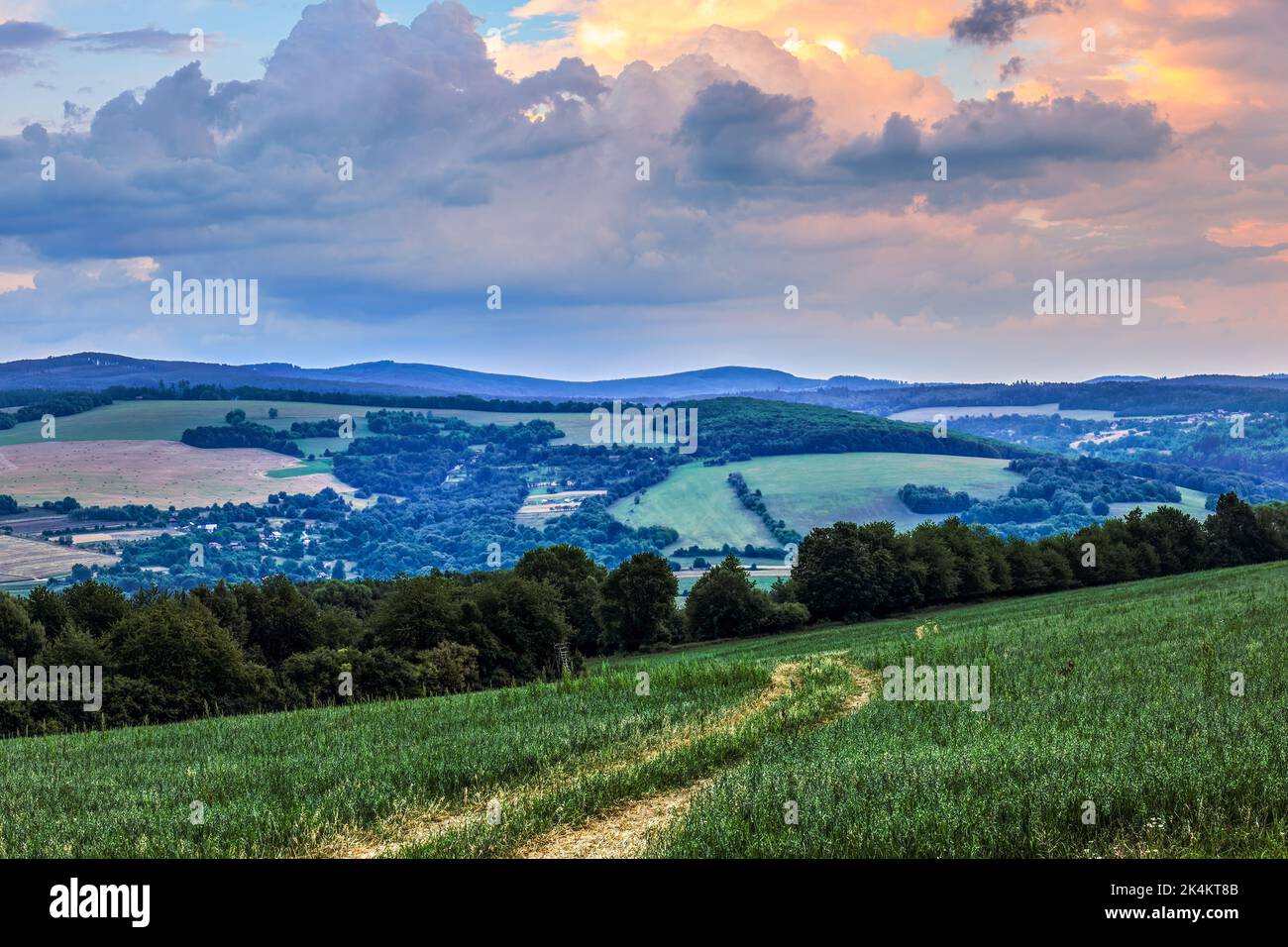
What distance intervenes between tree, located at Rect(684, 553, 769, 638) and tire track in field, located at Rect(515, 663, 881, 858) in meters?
77.4

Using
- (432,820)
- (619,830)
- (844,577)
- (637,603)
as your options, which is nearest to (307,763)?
(432,820)

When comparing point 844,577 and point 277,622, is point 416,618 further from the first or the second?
point 844,577

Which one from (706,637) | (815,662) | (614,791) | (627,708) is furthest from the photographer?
(706,637)

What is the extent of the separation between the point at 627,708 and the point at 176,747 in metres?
12.6

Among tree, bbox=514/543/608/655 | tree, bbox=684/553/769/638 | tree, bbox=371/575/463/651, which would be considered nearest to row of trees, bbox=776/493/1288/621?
tree, bbox=684/553/769/638

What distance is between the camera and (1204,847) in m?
13.4

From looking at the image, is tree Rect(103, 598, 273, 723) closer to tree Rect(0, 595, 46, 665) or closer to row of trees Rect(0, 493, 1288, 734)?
row of trees Rect(0, 493, 1288, 734)

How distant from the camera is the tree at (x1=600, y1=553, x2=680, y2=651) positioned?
301 feet

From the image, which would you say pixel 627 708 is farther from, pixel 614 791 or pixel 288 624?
pixel 288 624

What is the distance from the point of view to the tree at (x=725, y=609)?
97.4 m

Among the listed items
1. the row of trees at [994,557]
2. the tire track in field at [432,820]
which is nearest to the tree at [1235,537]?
the row of trees at [994,557]

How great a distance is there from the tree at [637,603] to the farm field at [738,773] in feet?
187

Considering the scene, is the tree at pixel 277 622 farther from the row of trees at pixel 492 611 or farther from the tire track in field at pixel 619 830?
the tire track in field at pixel 619 830
